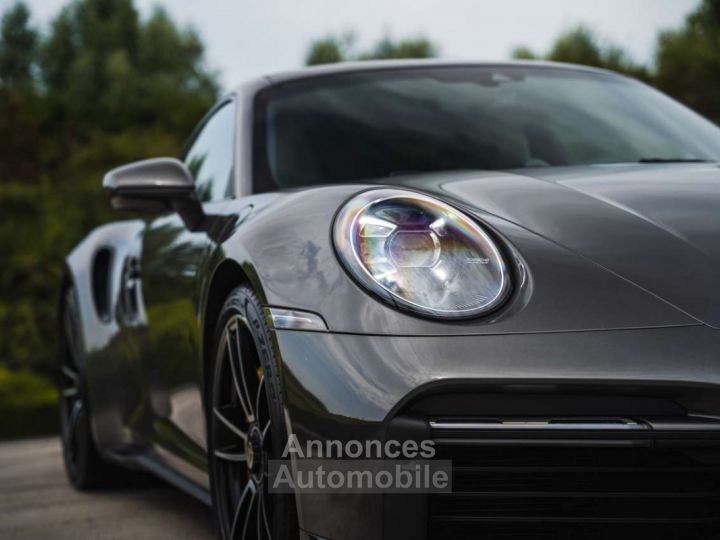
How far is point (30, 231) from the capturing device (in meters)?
18.3

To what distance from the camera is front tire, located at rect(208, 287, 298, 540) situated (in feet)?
7.93

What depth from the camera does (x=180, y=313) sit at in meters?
3.44

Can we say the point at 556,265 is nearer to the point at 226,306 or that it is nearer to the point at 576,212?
the point at 576,212

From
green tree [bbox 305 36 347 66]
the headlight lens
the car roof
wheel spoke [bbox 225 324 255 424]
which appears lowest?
green tree [bbox 305 36 347 66]

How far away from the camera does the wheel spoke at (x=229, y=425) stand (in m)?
2.84

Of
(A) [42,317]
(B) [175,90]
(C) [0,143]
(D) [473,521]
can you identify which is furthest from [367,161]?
(B) [175,90]

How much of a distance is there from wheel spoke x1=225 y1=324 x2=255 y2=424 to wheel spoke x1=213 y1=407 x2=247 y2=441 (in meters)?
0.07

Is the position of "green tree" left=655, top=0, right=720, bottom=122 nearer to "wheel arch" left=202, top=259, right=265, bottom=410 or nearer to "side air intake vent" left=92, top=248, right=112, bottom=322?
"side air intake vent" left=92, top=248, right=112, bottom=322

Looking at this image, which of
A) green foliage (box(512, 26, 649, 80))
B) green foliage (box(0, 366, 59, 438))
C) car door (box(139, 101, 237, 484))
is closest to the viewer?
car door (box(139, 101, 237, 484))

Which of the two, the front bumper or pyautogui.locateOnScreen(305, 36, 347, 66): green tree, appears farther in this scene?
pyautogui.locateOnScreen(305, 36, 347, 66): green tree

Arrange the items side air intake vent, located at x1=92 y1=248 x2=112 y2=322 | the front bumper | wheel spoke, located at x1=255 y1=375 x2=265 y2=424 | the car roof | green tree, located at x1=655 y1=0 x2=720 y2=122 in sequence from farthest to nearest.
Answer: green tree, located at x1=655 y1=0 x2=720 y2=122 < side air intake vent, located at x1=92 y1=248 x2=112 y2=322 < the car roof < wheel spoke, located at x1=255 y1=375 x2=265 y2=424 < the front bumper

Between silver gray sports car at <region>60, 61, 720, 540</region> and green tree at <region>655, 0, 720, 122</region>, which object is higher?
silver gray sports car at <region>60, 61, 720, 540</region>

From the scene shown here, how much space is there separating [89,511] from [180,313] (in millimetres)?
1177

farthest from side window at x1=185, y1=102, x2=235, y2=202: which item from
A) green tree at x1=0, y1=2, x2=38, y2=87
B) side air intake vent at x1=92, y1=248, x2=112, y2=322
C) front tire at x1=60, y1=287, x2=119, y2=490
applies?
green tree at x1=0, y1=2, x2=38, y2=87
